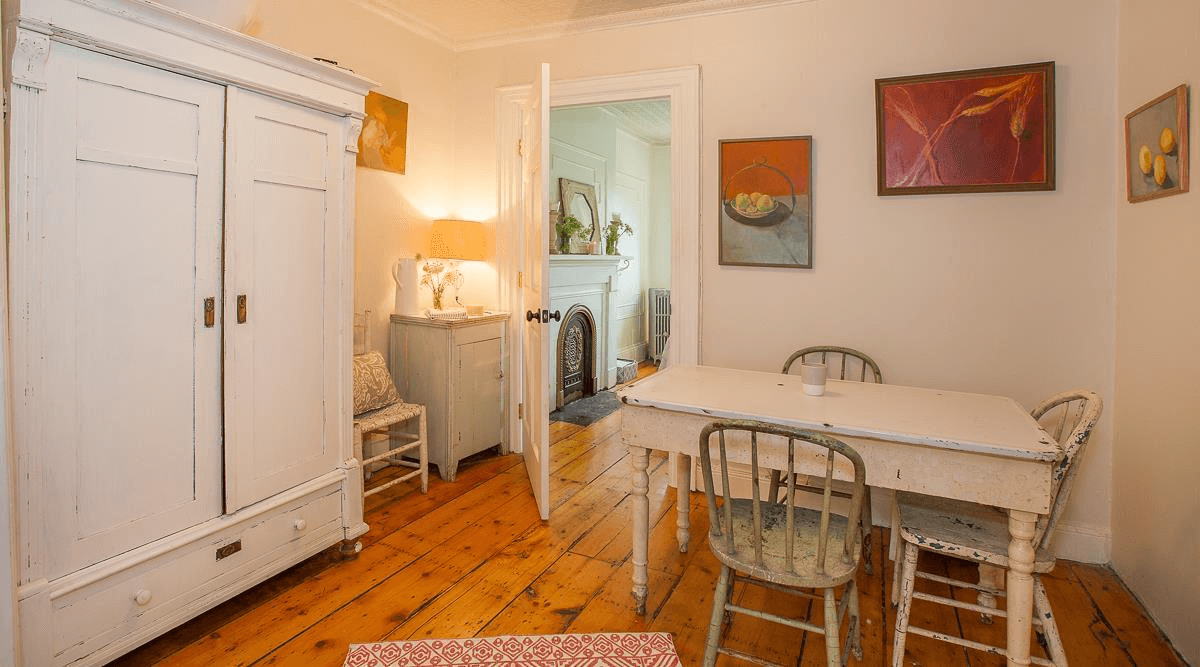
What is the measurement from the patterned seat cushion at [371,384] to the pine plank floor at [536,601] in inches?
20.5

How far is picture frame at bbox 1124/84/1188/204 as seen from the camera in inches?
80.7

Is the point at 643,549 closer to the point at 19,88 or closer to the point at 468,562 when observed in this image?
the point at 468,562

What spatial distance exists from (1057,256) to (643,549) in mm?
2143

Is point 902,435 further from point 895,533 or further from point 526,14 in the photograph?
point 526,14

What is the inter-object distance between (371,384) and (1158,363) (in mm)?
3264

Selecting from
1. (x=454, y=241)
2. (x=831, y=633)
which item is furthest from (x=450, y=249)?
(x=831, y=633)

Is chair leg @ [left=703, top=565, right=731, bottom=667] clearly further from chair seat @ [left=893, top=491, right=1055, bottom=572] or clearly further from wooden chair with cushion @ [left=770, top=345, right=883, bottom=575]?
wooden chair with cushion @ [left=770, top=345, right=883, bottom=575]

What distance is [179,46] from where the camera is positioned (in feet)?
6.37

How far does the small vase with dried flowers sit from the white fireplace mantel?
1317 millimetres

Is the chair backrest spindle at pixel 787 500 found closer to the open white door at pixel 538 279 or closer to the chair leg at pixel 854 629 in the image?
the chair leg at pixel 854 629

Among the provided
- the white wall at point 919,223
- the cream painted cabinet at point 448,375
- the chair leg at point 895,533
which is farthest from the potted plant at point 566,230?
the chair leg at point 895,533

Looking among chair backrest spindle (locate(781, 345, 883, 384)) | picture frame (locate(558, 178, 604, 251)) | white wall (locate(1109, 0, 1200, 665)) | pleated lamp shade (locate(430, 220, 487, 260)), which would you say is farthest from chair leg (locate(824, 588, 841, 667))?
picture frame (locate(558, 178, 604, 251))

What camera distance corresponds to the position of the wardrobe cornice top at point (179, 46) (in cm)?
164

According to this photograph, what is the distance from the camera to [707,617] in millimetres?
2283
